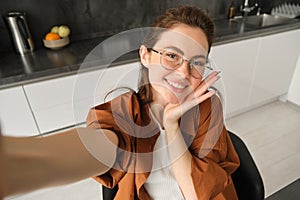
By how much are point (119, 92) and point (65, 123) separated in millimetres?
801

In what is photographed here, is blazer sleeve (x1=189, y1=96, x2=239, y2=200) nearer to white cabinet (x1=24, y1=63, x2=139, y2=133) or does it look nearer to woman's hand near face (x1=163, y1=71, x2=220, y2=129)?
woman's hand near face (x1=163, y1=71, x2=220, y2=129)

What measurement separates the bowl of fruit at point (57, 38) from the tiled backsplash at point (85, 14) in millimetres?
98

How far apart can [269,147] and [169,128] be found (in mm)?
1451

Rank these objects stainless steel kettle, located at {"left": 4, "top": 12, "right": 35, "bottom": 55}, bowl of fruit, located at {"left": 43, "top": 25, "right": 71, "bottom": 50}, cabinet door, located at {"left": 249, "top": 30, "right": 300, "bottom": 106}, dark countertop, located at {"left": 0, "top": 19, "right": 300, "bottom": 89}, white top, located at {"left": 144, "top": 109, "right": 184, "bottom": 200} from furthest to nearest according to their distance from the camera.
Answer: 1. cabinet door, located at {"left": 249, "top": 30, "right": 300, "bottom": 106}
2. bowl of fruit, located at {"left": 43, "top": 25, "right": 71, "bottom": 50}
3. stainless steel kettle, located at {"left": 4, "top": 12, "right": 35, "bottom": 55}
4. dark countertop, located at {"left": 0, "top": 19, "right": 300, "bottom": 89}
5. white top, located at {"left": 144, "top": 109, "right": 184, "bottom": 200}

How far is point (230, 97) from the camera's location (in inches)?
72.2

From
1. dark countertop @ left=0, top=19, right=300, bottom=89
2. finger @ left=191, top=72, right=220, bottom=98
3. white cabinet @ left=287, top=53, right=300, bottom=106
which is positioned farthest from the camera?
white cabinet @ left=287, top=53, right=300, bottom=106

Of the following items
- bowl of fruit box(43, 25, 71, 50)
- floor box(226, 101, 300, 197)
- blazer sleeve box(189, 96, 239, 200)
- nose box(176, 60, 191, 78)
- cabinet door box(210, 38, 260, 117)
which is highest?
nose box(176, 60, 191, 78)

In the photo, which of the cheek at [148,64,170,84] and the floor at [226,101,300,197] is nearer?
the cheek at [148,64,170,84]

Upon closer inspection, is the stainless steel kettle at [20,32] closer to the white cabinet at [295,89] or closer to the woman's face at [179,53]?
the woman's face at [179,53]

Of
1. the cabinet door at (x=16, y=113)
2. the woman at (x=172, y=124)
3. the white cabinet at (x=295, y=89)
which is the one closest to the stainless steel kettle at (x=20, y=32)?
the cabinet door at (x=16, y=113)

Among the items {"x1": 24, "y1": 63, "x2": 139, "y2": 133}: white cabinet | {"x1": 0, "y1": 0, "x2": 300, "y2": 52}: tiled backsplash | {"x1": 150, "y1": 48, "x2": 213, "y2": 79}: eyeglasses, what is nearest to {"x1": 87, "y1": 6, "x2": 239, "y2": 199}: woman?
{"x1": 150, "y1": 48, "x2": 213, "y2": 79}: eyeglasses

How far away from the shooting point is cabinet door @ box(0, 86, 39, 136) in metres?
1.12

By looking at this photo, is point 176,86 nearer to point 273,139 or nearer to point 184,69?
point 184,69

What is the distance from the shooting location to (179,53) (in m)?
0.57
